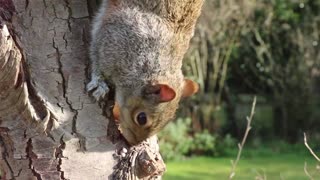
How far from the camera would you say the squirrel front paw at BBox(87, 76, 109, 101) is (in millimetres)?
1923

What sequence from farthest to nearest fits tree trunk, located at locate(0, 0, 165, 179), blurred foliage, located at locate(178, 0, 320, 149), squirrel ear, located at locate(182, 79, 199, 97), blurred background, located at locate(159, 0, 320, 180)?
blurred foliage, located at locate(178, 0, 320, 149) → blurred background, located at locate(159, 0, 320, 180) → squirrel ear, located at locate(182, 79, 199, 97) → tree trunk, located at locate(0, 0, 165, 179)

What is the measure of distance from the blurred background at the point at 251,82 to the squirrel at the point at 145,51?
6.99 metres

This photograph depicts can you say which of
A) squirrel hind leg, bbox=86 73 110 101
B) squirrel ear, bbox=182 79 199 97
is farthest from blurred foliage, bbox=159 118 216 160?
squirrel hind leg, bbox=86 73 110 101

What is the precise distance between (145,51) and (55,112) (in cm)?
53

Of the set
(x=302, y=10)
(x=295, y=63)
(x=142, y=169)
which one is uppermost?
(x=142, y=169)

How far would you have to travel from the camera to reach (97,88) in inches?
77.0

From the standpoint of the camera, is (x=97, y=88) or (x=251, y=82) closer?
(x=97, y=88)

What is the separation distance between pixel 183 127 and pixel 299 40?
6.72 ft

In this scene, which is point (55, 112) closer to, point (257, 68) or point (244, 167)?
point (244, 167)

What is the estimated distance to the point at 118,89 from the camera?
7.51ft

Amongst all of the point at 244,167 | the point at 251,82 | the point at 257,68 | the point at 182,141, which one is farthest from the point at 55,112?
the point at 251,82

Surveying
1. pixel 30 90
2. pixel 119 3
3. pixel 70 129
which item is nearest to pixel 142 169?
pixel 70 129

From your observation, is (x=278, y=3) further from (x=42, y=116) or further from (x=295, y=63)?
(x=42, y=116)

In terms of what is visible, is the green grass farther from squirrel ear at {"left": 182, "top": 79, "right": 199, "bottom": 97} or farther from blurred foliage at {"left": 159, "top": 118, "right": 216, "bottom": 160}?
squirrel ear at {"left": 182, "top": 79, "right": 199, "bottom": 97}
